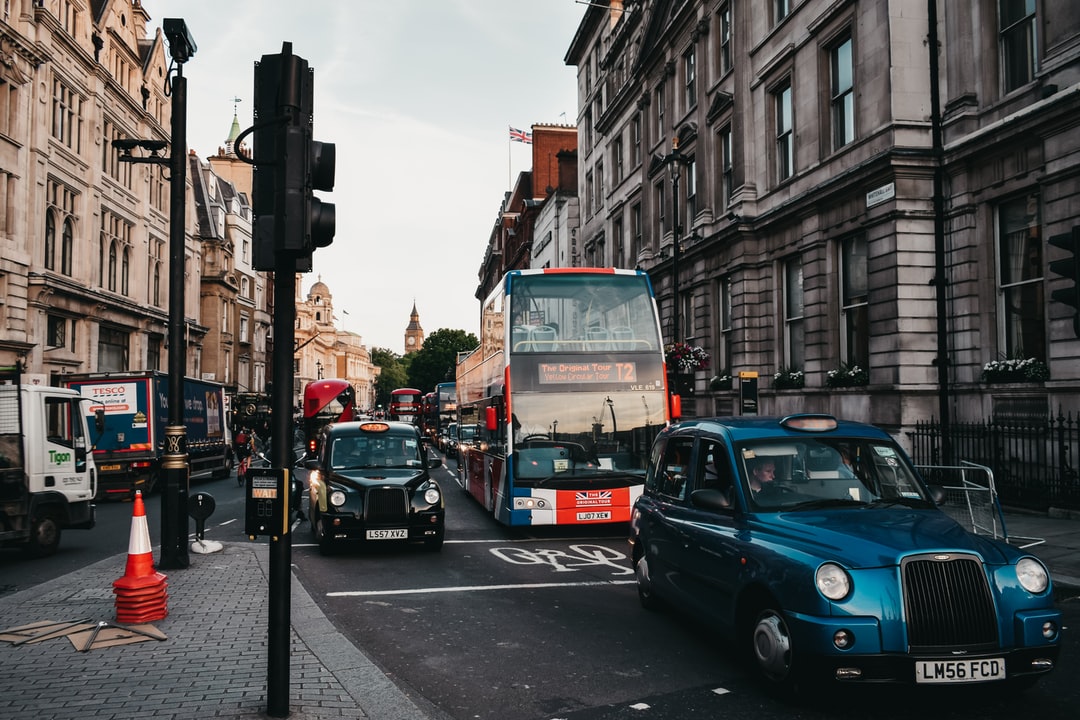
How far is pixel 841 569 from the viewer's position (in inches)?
193

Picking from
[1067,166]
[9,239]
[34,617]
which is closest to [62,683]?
[34,617]

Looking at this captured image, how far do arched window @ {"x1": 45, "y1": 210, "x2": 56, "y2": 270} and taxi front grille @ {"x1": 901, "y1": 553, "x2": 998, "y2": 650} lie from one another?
34797 mm

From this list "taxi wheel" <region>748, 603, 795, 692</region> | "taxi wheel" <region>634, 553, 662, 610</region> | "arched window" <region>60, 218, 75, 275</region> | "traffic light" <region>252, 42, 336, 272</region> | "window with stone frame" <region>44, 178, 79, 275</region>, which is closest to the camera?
"traffic light" <region>252, 42, 336, 272</region>

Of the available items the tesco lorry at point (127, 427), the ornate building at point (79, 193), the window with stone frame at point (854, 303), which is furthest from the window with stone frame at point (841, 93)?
the ornate building at point (79, 193)

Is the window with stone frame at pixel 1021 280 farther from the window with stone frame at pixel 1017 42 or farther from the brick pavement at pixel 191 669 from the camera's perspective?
the brick pavement at pixel 191 669

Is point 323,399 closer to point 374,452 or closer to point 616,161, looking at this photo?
point 616,161

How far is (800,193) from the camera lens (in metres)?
22.1

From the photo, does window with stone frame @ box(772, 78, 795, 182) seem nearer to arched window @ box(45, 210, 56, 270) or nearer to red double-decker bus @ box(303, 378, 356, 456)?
red double-decker bus @ box(303, 378, 356, 456)

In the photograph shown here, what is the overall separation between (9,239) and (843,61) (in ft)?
89.6

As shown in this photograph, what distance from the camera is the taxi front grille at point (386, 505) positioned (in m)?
11.5

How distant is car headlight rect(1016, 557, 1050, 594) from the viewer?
16.3ft

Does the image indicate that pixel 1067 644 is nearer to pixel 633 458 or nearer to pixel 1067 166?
pixel 633 458

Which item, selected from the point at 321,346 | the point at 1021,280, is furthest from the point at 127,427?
the point at 321,346

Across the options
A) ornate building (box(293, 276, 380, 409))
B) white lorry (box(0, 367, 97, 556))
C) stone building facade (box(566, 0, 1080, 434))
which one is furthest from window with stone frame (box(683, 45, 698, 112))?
ornate building (box(293, 276, 380, 409))
